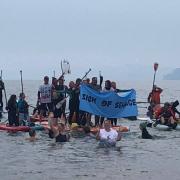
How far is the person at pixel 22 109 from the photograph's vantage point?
26550 mm

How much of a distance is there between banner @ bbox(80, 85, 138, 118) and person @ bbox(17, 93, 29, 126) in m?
3.17

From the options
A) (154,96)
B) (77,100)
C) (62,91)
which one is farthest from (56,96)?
(154,96)

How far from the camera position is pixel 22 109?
87.4 ft

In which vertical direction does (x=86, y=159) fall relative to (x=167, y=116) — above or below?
below

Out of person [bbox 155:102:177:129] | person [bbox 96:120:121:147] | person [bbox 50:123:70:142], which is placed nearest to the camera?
person [bbox 96:120:121:147]

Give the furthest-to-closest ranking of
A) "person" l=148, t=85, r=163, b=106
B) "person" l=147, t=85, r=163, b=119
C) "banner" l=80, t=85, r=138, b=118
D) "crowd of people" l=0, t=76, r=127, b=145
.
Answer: "person" l=148, t=85, r=163, b=106, "person" l=147, t=85, r=163, b=119, "crowd of people" l=0, t=76, r=127, b=145, "banner" l=80, t=85, r=138, b=118

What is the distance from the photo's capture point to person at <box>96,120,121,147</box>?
20328 millimetres

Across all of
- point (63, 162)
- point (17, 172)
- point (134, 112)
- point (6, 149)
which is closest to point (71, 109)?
point (134, 112)

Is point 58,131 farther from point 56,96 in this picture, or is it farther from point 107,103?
point 56,96

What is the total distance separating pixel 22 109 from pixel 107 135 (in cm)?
726

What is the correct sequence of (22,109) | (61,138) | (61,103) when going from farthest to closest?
(22,109)
(61,103)
(61,138)

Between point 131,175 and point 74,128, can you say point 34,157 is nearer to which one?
point 131,175

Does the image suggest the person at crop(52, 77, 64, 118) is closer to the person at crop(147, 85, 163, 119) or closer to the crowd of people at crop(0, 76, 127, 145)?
the crowd of people at crop(0, 76, 127, 145)

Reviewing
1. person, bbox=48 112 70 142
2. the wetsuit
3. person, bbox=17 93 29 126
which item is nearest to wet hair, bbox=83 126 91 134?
person, bbox=48 112 70 142
